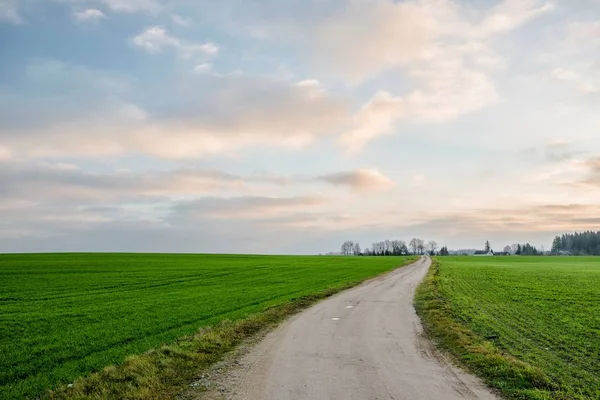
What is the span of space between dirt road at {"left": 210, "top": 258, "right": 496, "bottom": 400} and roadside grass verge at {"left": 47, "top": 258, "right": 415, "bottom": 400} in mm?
1285

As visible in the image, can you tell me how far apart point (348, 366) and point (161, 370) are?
17.9 ft

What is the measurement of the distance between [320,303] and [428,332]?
1071 centimetres

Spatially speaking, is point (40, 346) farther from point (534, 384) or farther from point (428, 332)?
point (534, 384)

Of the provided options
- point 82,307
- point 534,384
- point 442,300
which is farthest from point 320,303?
point 534,384

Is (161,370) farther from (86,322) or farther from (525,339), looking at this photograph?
(525,339)

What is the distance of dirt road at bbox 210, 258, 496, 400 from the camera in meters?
9.73

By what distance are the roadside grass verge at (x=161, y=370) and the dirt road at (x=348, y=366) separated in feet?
4.22

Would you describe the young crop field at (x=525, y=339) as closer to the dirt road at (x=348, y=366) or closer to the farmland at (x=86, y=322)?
the dirt road at (x=348, y=366)

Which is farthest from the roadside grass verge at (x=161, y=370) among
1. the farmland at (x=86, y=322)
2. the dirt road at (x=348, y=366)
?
the dirt road at (x=348, y=366)

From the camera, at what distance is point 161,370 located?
1170 centimetres

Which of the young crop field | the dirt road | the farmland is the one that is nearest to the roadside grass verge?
→ the farmland

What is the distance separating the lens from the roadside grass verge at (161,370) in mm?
9961

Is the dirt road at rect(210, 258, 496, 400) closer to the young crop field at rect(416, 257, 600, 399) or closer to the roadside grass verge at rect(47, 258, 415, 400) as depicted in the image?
the young crop field at rect(416, 257, 600, 399)

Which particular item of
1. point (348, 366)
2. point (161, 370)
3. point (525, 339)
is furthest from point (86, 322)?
point (525, 339)
